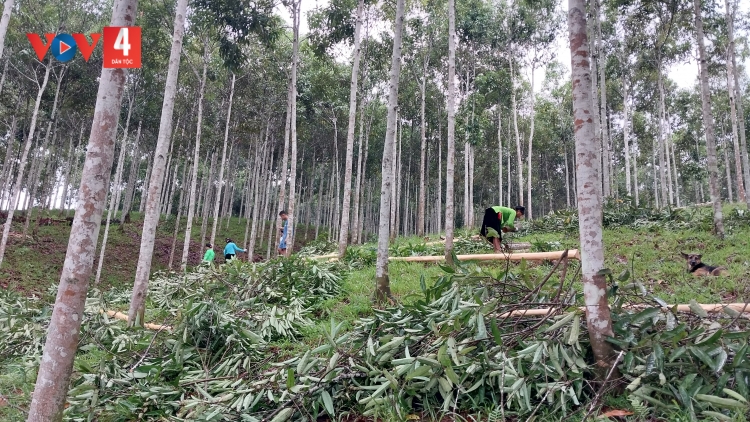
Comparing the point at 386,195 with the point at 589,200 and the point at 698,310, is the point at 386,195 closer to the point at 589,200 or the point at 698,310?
the point at 589,200

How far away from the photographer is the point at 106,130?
111 inches

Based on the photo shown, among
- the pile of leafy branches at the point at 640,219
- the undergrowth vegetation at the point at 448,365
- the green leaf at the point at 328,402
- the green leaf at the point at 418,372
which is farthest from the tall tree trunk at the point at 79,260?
the pile of leafy branches at the point at 640,219

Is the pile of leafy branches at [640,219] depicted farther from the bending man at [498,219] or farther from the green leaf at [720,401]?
the green leaf at [720,401]

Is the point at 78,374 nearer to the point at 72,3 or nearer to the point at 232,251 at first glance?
the point at 232,251

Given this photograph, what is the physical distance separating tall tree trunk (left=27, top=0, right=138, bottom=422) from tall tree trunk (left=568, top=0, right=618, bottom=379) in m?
3.26

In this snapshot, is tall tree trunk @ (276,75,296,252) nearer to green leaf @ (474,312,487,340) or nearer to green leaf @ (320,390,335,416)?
green leaf @ (320,390,335,416)

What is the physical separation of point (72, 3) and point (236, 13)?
292 inches

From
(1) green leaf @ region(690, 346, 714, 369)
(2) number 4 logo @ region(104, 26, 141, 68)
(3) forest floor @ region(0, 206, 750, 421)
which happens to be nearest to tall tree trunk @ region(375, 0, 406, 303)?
(3) forest floor @ region(0, 206, 750, 421)

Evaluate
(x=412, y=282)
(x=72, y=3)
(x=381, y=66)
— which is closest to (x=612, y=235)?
(x=412, y=282)

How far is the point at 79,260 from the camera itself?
2.69 metres

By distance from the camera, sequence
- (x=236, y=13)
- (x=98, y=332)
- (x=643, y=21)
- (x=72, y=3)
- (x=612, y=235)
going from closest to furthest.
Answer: (x=98, y=332)
(x=612, y=235)
(x=236, y=13)
(x=72, y=3)
(x=643, y=21)

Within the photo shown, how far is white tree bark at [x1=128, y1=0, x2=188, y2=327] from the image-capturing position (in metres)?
5.84

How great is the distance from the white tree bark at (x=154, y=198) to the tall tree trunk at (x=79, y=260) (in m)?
3.12

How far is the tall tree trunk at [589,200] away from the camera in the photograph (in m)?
2.82
